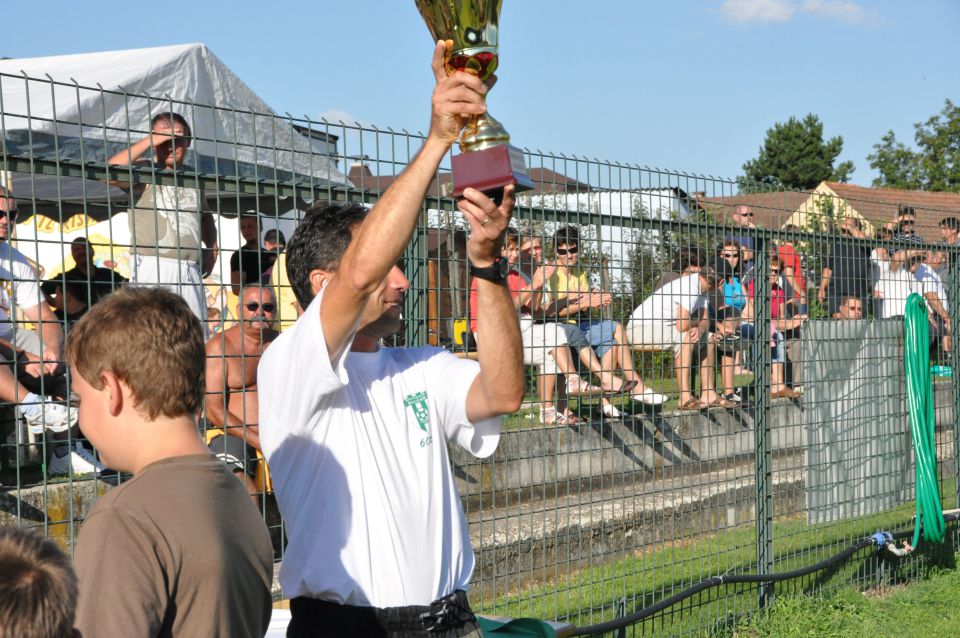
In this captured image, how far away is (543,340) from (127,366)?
292 centimetres

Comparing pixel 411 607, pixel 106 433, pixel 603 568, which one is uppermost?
Answer: pixel 106 433

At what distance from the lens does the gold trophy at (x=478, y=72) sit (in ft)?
8.45

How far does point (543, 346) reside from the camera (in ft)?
15.8

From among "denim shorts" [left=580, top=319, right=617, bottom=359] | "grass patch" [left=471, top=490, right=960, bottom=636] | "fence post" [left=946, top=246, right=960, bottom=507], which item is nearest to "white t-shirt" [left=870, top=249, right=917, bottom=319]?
"fence post" [left=946, top=246, right=960, bottom=507]

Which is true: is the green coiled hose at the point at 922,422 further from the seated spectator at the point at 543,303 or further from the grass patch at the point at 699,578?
the seated spectator at the point at 543,303

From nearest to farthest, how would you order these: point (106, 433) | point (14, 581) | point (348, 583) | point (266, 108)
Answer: point (14, 581), point (106, 433), point (348, 583), point (266, 108)

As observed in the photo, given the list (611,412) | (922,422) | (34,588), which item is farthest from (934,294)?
(34,588)

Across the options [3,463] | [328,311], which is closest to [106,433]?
[328,311]

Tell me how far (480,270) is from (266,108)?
31.6ft

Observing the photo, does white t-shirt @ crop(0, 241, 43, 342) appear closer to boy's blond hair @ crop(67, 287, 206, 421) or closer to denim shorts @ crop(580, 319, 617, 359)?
boy's blond hair @ crop(67, 287, 206, 421)

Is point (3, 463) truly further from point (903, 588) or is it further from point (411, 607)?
point (903, 588)

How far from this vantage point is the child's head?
2182 millimetres

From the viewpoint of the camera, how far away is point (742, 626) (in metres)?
6.23

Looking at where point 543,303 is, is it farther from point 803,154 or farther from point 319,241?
point 803,154
